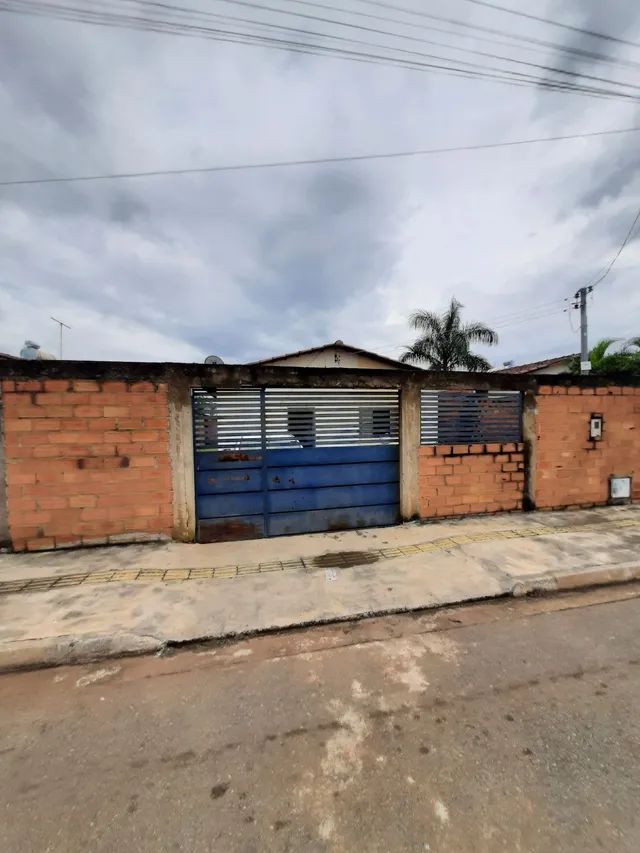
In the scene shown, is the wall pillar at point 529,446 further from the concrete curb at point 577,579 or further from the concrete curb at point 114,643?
the concrete curb at point 114,643

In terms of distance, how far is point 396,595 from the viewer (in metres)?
3.57

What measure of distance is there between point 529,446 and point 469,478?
48.4 inches

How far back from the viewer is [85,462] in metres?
4.66

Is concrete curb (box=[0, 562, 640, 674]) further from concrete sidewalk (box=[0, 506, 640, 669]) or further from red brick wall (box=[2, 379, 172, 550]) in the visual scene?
red brick wall (box=[2, 379, 172, 550])

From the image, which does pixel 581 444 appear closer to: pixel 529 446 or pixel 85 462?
pixel 529 446

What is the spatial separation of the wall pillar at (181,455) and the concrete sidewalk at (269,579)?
13.4 inches

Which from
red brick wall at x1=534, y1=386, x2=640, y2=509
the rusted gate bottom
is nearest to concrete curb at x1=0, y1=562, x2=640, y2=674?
the rusted gate bottom

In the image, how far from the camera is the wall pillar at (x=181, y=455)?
4.89 meters

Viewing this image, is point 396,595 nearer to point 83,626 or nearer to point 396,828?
point 396,828

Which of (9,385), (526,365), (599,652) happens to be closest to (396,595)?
(599,652)

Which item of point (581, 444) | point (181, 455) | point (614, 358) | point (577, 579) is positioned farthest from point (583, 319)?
point (181, 455)

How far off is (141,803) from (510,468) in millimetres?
6016

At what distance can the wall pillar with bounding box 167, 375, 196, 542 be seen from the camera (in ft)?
16.0

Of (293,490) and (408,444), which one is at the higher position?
(408,444)
